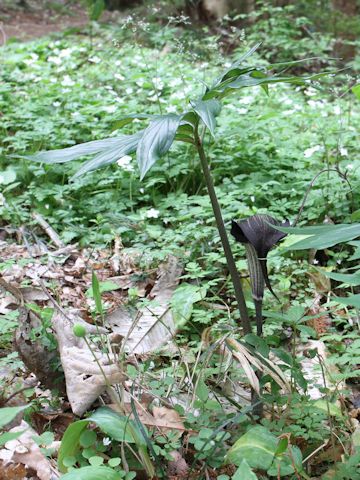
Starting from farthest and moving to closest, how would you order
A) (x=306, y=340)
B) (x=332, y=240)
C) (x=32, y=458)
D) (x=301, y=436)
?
(x=306, y=340) < (x=301, y=436) < (x=32, y=458) < (x=332, y=240)

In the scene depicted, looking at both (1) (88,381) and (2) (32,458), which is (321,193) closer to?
(1) (88,381)

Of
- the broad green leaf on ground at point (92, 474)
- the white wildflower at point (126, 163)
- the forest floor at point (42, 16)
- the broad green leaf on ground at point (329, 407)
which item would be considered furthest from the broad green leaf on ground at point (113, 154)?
the forest floor at point (42, 16)

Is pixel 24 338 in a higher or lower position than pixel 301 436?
higher

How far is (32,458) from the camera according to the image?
4.12 feet

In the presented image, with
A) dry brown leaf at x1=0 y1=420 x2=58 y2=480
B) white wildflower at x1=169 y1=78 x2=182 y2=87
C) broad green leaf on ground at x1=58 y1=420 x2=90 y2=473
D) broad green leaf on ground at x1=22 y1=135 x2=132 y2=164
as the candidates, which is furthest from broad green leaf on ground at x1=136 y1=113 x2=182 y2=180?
white wildflower at x1=169 y1=78 x2=182 y2=87

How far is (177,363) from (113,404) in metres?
0.37

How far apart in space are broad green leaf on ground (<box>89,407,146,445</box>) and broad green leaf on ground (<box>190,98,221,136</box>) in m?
0.77

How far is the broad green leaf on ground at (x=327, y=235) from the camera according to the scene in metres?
0.93

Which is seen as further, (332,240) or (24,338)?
(24,338)

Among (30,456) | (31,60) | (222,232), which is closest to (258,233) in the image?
(222,232)

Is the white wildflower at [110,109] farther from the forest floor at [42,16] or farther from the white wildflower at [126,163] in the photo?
the forest floor at [42,16]

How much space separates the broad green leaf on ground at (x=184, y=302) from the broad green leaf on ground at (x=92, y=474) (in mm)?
882

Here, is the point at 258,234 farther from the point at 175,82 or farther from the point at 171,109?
the point at 175,82

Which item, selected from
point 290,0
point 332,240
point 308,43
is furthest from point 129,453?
point 290,0
